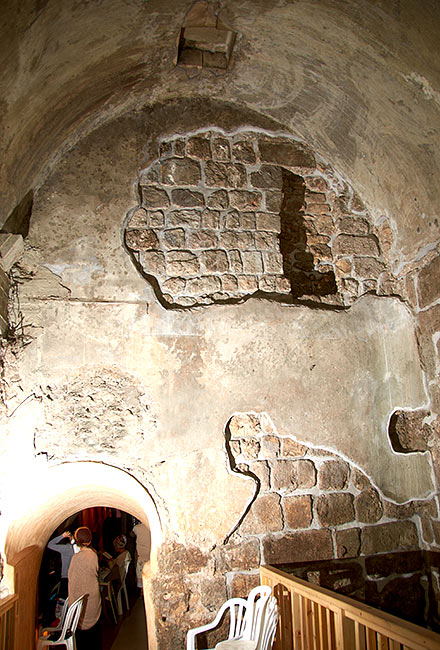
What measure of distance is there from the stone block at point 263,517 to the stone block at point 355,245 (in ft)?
5.90

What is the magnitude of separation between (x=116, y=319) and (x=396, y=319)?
1.91 metres

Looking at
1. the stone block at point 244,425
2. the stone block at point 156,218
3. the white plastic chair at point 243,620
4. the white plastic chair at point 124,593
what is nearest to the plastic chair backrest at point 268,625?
the white plastic chair at point 243,620

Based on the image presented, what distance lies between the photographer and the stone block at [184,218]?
10.5 ft

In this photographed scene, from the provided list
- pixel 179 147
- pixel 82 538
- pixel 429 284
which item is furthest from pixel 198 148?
pixel 82 538

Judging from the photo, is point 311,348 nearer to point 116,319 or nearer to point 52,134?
point 116,319

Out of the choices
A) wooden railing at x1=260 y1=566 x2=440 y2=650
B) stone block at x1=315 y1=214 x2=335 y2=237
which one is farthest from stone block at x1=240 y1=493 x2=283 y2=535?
stone block at x1=315 y1=214 x2=335 y2=237

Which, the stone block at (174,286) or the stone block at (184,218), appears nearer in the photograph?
the stone block at (174,286)

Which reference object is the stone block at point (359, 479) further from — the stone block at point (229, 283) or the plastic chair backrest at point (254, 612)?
the stone block at point (229, 283)

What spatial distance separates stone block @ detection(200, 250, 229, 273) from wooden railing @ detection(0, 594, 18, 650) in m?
2.20

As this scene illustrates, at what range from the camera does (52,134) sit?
2826mm

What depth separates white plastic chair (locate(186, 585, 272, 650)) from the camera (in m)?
2.33

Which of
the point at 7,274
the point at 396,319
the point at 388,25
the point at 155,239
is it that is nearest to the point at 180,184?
the point at 155,239

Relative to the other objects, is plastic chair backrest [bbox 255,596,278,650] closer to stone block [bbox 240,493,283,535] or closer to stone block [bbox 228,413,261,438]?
stone block [bbox 240,493,283,535]

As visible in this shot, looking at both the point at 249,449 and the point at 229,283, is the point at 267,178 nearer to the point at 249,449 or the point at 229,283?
the point at 229,283
